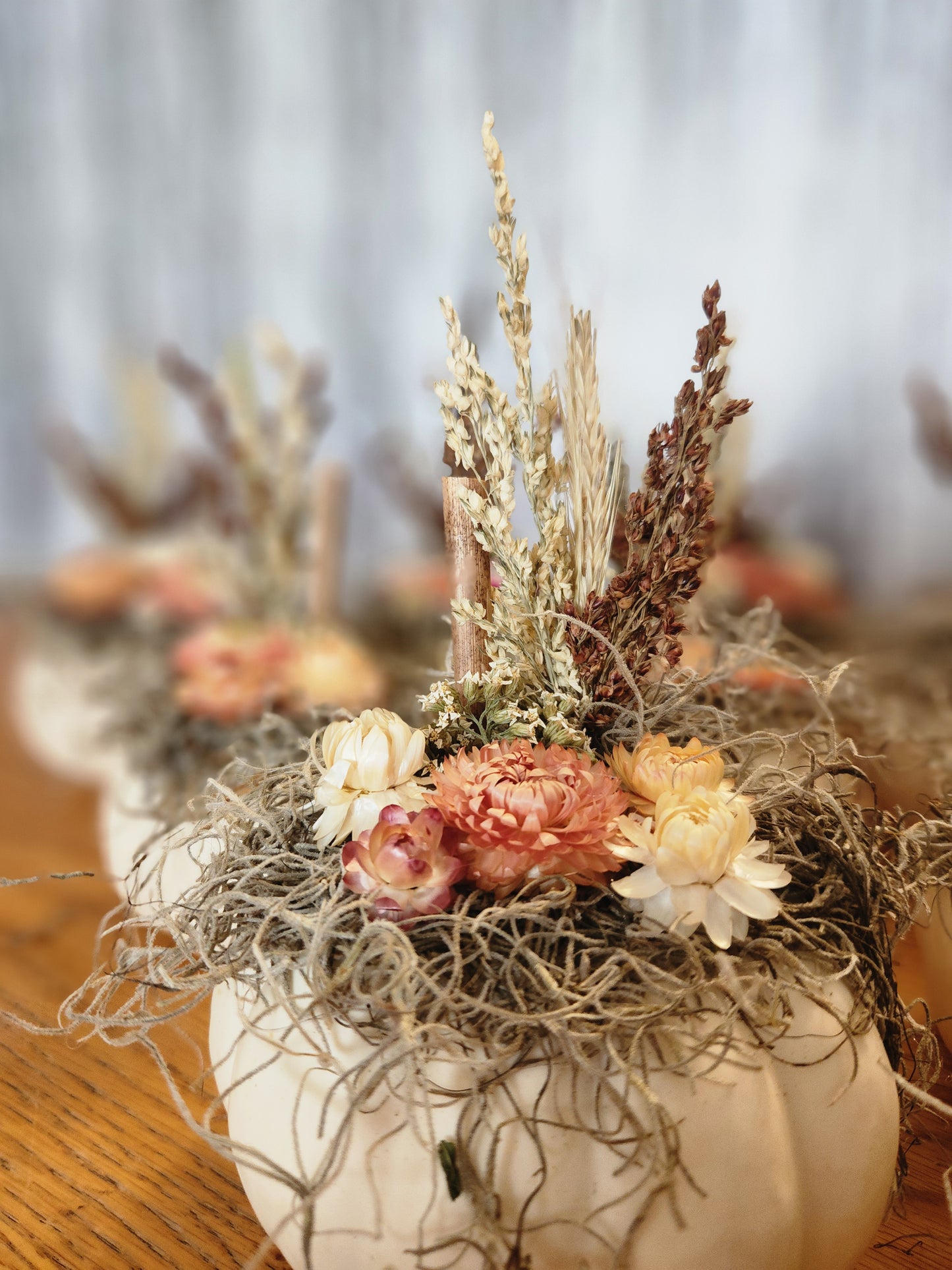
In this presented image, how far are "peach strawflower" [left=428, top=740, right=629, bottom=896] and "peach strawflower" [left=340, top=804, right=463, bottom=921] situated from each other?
0.02m

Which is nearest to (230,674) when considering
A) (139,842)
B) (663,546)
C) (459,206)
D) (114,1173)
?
(139,842)

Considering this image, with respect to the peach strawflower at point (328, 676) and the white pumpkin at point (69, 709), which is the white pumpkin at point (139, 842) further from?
the peach strawflower at point (328, 676)

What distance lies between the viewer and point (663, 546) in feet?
1.98

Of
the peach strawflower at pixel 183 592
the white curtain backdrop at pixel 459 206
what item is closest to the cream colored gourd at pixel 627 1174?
the peach strawflower at pixel 183 592

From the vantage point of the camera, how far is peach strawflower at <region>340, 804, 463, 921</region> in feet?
1.68

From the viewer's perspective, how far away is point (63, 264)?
187 cm

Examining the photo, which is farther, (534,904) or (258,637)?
(258,637)

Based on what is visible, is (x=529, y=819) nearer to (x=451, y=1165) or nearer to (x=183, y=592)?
(x=451, y=1165)

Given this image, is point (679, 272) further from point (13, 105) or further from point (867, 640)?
point (13, 105)

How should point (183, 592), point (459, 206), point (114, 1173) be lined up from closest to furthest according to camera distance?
point (114, 1173)
point (183, 592)
point (459, 206)

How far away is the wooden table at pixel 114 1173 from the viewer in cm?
63

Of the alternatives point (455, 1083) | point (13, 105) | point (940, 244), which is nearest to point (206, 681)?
point (455, 1083)

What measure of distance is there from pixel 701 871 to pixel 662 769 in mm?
81

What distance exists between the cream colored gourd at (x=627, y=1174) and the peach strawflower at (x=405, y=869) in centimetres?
6
